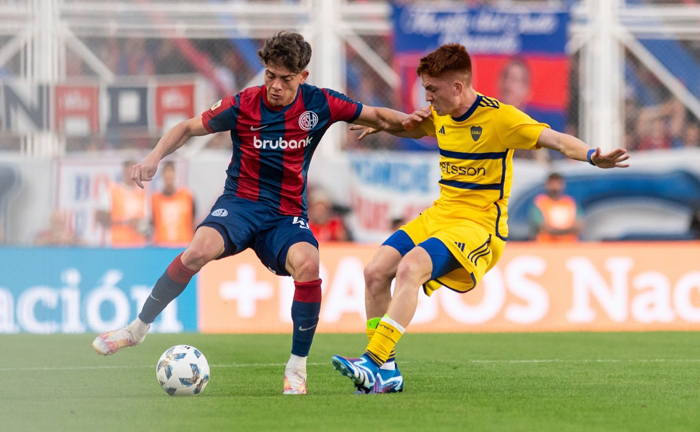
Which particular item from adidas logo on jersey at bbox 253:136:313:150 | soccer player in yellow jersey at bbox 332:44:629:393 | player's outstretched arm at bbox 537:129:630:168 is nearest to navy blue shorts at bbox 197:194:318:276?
adidas logo on jersey at bbox 253:136:313:150

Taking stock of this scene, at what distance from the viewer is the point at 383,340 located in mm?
6539

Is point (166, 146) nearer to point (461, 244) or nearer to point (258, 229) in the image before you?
point (258, 229)

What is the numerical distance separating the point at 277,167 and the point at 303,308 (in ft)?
3.01

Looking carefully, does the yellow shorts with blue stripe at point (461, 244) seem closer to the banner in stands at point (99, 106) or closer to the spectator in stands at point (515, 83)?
the banner in stands at point (99, 106)

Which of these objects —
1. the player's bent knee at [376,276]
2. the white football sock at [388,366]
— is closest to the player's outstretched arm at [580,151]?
the player's bent knee at [376,276]

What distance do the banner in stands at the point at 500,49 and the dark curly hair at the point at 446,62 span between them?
868 centimetres

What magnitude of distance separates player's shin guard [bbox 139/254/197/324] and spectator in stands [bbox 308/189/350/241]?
6467mm

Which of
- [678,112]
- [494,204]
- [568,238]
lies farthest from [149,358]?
[678,112]

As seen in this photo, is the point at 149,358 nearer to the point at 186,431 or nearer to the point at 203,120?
the point at 203,120

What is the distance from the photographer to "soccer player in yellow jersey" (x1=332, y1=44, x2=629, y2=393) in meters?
6.59

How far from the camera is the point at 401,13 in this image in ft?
50.9

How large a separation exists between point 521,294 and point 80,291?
4839 millimetres

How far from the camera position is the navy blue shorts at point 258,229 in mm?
6887

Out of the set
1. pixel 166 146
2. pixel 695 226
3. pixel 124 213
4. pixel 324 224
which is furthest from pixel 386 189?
pixel 166 146
